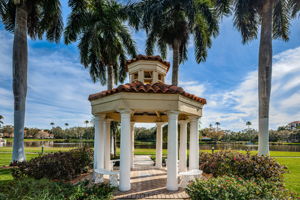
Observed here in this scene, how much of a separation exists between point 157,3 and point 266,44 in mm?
8332

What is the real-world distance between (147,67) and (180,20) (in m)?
7.18

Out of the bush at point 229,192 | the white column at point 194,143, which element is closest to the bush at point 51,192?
the bush at point 229,192

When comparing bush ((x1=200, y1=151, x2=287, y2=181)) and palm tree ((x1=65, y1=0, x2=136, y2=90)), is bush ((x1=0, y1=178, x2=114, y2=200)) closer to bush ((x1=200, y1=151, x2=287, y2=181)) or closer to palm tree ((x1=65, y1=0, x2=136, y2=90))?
bush ((x1=200, y1=151, x2=287, y2=181))

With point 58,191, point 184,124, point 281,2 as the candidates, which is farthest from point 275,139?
point 58,191

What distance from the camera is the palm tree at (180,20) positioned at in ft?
46.9

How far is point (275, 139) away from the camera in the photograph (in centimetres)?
8675

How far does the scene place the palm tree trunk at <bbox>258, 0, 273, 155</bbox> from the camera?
1215cm

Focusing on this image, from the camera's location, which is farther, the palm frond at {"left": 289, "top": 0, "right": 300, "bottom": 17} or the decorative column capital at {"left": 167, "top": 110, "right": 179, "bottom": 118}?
the palm frond at {"left": 289, "top": 0, "right": 300, "bottom": 17}

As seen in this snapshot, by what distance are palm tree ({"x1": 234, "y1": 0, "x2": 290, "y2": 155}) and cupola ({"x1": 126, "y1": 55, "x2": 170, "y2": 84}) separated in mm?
7213

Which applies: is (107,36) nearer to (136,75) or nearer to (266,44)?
(136,75)

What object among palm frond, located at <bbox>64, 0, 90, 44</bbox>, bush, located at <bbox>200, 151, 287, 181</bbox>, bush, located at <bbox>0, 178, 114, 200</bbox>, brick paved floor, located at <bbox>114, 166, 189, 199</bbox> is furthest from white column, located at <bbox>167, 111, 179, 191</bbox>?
palm frond, located at <bbox>64, 0, 90, 44</bbox>

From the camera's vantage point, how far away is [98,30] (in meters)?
15.4

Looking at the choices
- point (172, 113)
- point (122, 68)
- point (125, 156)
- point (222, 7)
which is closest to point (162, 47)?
point (122, 68)

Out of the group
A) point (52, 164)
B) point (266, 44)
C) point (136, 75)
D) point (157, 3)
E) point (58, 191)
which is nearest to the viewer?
point (58, 191)
